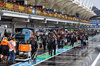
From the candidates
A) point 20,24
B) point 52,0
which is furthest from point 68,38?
point 52,0

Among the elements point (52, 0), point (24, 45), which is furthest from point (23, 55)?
point (52, 0)

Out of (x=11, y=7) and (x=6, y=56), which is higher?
(x=11, y=7)

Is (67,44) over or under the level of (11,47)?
under

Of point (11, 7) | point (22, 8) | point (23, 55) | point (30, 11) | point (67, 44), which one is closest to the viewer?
point (23, 55)

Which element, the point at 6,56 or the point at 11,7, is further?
the point at 11,7

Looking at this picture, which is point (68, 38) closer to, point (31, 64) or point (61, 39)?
point (61, 39)

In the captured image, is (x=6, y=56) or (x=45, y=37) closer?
(x=6, y=56)

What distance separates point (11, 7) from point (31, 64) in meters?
9.58

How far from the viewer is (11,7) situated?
20547mm

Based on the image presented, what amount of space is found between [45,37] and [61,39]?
406cm

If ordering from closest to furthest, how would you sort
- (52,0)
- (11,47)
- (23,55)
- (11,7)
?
(11,47) → (23,55) → (11,7) → (52,0)

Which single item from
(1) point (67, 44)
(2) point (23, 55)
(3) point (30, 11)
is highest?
(3) point (30, 11)

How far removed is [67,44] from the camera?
2841cm

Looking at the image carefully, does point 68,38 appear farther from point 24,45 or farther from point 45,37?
point 24,45
